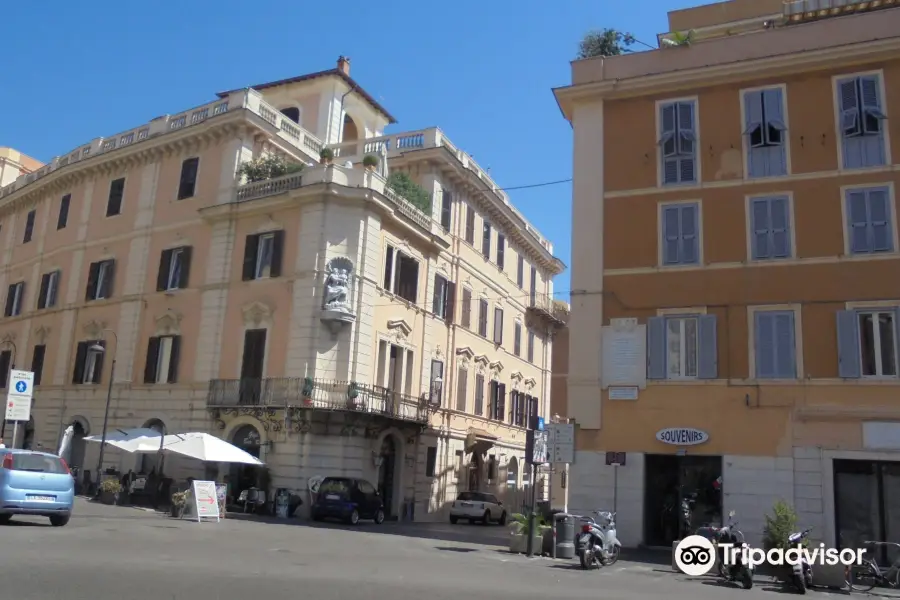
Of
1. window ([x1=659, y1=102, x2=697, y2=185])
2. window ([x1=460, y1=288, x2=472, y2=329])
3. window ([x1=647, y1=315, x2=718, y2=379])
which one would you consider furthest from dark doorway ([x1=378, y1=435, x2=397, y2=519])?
window ([x1=659, y1=102, x2=697, y2=185])

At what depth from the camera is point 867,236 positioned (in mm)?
19672

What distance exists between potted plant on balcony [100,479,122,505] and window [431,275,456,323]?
13560 mm

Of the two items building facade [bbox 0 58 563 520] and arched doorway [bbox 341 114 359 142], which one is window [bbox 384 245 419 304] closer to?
building facade [bbox 0 58 563 520]

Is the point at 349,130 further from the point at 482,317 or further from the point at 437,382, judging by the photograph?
the point at 437,382

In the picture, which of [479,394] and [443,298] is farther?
[479,394]

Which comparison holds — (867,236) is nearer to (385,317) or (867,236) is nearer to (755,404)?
(755,404)

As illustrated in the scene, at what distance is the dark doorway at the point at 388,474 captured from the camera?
29.6m

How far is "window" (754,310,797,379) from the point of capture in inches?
773

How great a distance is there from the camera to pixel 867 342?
19.1 meters

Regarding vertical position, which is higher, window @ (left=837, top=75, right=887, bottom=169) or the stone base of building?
window @ (left=837, top=75, right=887, bottom=169)

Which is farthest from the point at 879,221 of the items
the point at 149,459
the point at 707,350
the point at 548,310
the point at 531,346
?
the point at 548,310

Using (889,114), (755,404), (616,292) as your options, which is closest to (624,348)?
(616,292)

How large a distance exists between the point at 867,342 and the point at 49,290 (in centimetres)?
3382

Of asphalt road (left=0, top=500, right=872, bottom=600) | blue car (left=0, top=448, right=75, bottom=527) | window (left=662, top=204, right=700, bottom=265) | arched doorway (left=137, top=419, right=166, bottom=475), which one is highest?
window (left=662, top=204, right=700, bottom=265)
